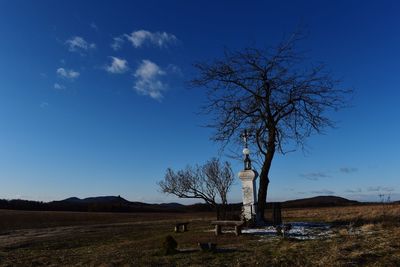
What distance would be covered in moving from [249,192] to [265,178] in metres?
1.06

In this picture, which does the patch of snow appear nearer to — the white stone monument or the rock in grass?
the white stone monument

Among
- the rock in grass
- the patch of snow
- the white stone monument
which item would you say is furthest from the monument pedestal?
the rock in grass

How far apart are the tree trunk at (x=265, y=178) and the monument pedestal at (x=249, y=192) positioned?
10.9 inches

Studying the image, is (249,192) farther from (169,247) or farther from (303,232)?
(169,247)

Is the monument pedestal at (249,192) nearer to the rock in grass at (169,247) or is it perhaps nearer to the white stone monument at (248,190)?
the white stone monument at (248,190)

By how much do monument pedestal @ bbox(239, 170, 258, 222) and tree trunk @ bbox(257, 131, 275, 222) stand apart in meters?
0.28

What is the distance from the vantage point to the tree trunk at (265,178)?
20.9 m

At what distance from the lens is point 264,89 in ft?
70.6

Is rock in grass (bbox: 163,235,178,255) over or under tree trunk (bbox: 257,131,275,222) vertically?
under

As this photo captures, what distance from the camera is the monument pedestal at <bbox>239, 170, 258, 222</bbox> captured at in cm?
2064

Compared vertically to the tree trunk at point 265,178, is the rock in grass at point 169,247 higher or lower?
lower

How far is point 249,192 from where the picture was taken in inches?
827

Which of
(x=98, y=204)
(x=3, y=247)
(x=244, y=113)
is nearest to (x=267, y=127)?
(x=244, y=113)

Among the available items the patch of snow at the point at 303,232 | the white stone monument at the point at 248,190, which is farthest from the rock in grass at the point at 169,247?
the white stone monument at the point at 248,190
